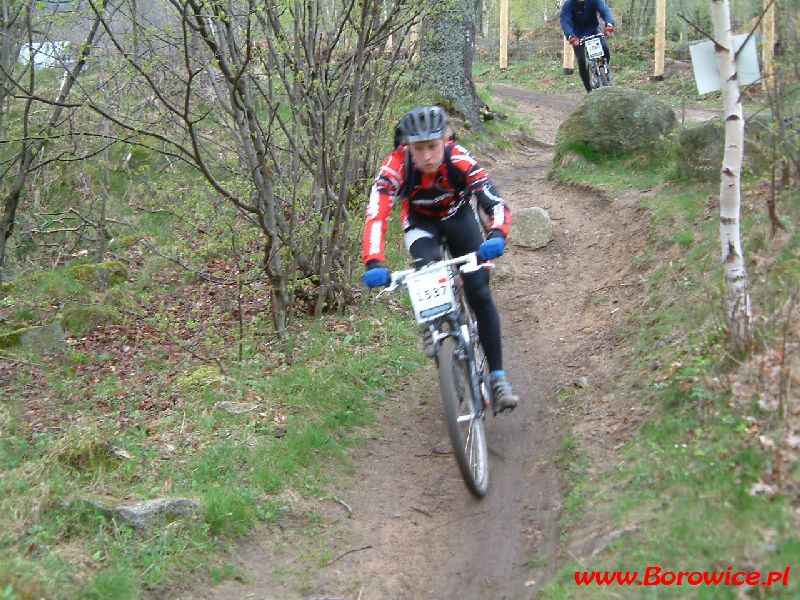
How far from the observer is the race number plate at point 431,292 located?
4.57 m

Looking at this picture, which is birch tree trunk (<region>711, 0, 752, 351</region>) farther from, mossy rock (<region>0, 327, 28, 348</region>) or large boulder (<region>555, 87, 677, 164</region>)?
mossy rock (<region>0, 327, 28, 348</region>)

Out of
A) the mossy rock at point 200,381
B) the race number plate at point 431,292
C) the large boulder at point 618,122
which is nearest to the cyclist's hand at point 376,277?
the race number plate at point 431,292

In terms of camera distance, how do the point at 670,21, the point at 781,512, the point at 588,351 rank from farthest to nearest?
the point at 670,21, the point at 588,351, the point at 781,512

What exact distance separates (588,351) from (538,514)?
222 centimetres

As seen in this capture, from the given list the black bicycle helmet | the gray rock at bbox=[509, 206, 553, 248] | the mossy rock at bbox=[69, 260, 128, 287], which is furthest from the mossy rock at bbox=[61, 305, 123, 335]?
the black bicycle helmet

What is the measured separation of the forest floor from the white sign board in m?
2.04

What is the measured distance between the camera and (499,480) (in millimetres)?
4793

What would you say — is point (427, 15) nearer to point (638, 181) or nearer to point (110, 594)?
point (638, 181)

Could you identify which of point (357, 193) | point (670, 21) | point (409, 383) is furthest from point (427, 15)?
point (670, 21)

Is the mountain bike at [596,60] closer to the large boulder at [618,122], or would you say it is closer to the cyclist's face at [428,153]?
the large boulder at [618,122]

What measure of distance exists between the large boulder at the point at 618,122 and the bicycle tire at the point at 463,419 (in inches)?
226

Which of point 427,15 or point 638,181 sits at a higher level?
point 427,15

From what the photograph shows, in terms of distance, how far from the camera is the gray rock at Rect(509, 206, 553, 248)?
8.79 meters

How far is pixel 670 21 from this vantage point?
18641 mm
